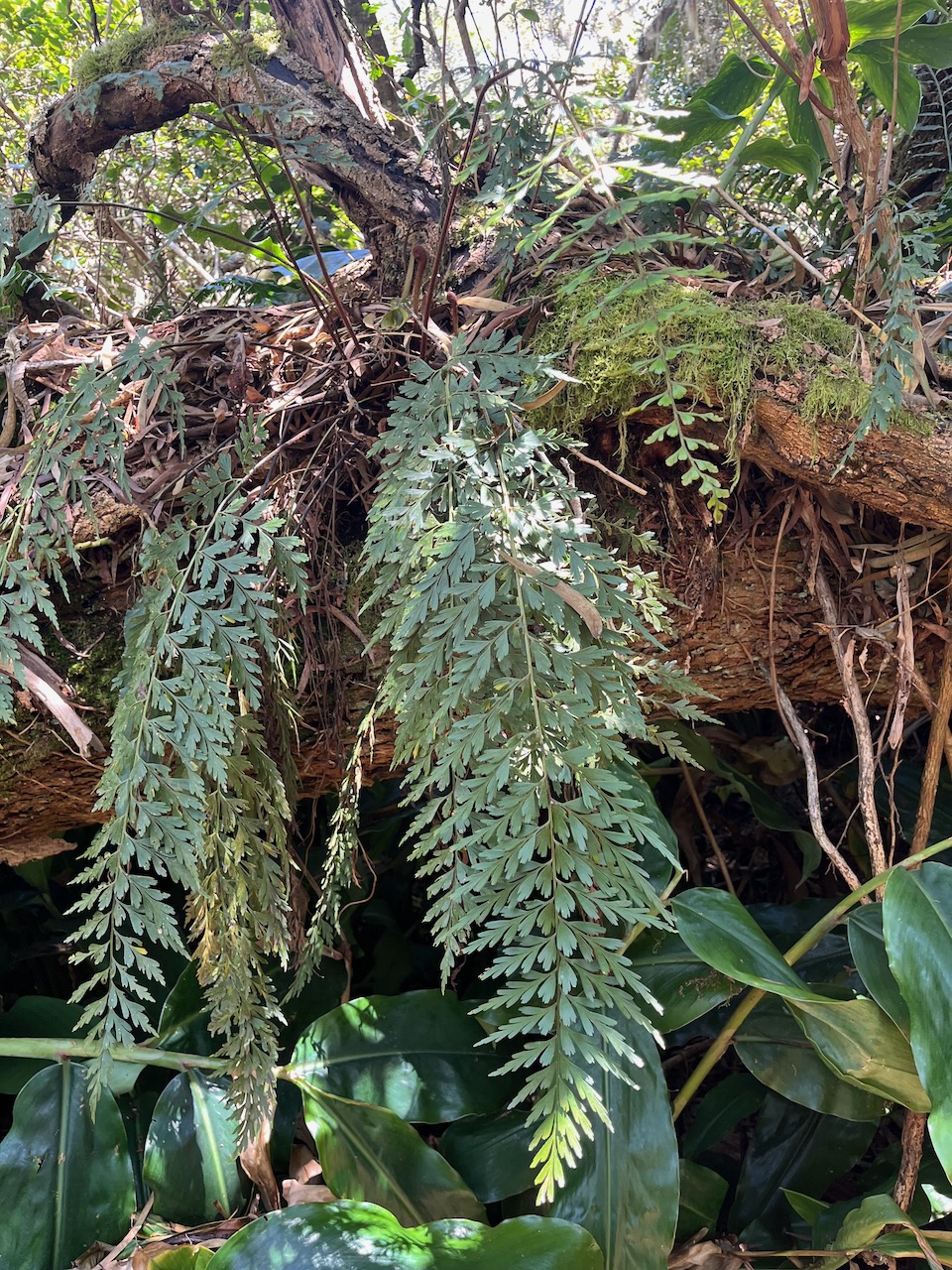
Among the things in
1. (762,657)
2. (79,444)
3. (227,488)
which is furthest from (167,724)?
(762,657)

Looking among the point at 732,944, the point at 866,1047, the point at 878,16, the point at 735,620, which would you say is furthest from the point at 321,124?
the point at 866,1047

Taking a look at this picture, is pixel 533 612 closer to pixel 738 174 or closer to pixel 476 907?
pixel 476 907

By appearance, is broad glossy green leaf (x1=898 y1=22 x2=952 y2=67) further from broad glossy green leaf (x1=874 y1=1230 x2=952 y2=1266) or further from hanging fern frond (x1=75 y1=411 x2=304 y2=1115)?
broad glossy green leaf (x1=874 y1=1230 x2=952 y2=1266)

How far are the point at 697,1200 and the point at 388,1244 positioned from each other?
42 cm

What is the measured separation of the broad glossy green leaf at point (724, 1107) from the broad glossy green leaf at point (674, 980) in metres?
0.26

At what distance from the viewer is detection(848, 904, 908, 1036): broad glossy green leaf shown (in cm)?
71

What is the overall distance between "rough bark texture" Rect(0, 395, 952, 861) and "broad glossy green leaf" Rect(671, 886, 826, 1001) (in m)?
0.24

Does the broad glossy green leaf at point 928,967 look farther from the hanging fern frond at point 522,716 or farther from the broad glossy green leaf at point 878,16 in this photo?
the broad glossy green leaf at point 878,16

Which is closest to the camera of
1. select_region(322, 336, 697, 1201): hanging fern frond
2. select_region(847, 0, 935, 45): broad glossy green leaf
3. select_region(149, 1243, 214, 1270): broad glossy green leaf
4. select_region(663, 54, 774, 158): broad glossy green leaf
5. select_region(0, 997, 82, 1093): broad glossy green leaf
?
select_region(322, 336, 697, 1201): hanging fern frond

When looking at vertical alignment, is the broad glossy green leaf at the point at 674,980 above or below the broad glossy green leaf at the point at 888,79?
below

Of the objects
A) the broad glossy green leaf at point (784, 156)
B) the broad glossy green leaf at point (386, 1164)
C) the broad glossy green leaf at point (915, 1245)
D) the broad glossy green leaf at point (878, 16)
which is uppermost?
the broad glossy green leaf at point (878, 16)

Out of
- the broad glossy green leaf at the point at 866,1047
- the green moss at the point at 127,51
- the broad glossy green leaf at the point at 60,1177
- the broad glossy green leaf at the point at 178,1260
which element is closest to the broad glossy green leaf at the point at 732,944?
the broad glossy green leaf at the point at 866,1047

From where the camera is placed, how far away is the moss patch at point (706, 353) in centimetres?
71

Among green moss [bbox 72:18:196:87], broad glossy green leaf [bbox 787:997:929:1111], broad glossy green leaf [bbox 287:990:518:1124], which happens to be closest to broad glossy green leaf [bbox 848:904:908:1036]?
broad glossy green leaf [bbox 787:997:929:1111]
